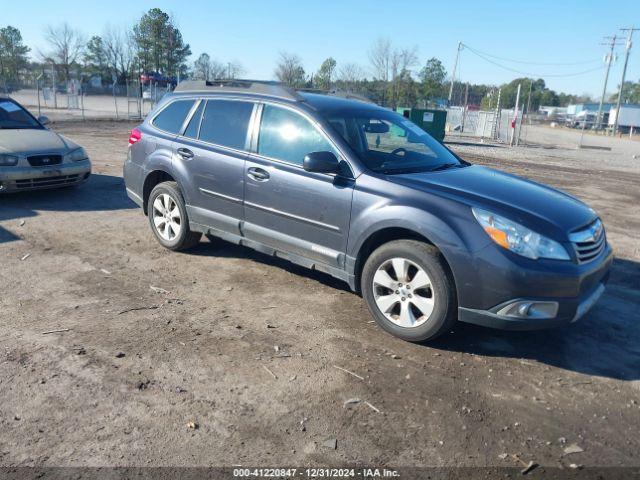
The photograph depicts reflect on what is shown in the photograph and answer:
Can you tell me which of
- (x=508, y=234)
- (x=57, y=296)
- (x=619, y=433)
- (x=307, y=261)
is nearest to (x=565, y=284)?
(x=508, y=234)

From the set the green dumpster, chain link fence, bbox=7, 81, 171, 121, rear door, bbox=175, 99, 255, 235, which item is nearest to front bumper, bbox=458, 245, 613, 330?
rear door, bbox=175, 99, 255, 235

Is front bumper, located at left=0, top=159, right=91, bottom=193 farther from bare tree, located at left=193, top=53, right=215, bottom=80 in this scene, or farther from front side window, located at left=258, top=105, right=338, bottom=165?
bare tree, located at left=193, top=53, right=215, bottom=80

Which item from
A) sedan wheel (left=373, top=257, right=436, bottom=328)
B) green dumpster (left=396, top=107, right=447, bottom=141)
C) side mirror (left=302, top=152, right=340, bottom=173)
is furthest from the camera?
green dumpster (left=396, top=107, right=447, bottom=141)

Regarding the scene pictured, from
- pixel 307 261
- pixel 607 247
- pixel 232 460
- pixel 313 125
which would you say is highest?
pixel 313 125

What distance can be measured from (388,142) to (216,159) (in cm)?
172

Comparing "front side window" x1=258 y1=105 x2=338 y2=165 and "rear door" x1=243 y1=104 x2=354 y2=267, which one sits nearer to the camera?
"rear door" x1=243 y1=104 x2=354 y2=267

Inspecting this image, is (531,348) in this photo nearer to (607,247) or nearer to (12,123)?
(607,247)

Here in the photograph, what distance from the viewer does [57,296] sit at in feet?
15.9

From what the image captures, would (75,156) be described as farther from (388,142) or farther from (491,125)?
(491,125)

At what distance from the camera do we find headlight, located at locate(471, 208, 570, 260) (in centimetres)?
374

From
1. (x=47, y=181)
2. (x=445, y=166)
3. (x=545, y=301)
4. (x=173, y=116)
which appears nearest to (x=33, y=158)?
(x=47, y=181)

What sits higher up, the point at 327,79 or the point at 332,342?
the point at 327,79

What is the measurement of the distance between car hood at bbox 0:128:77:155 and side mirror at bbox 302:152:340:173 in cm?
556

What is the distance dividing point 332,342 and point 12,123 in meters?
7.62
